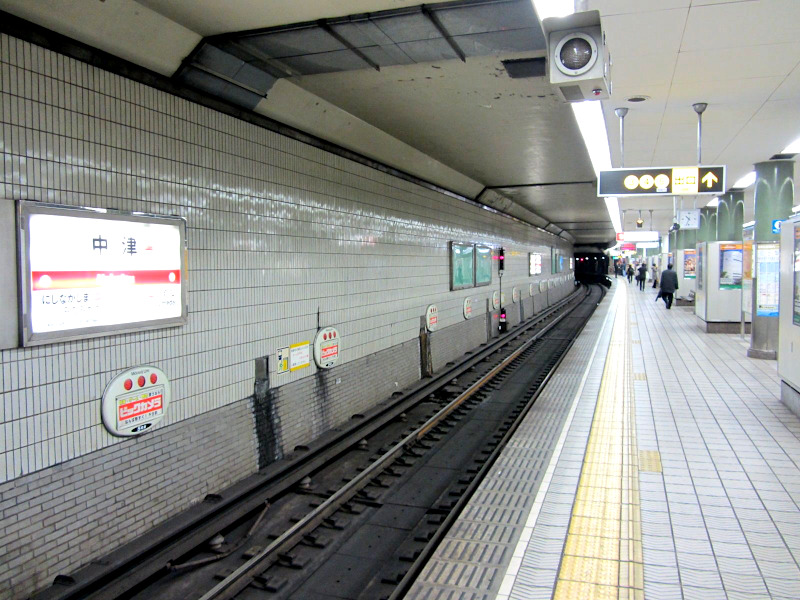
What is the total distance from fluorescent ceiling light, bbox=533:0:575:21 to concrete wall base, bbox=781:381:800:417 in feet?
18.1

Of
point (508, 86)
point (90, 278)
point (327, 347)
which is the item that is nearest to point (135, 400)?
point (90, 278)

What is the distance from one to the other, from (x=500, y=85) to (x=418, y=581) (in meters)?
4.46

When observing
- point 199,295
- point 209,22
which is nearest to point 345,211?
point 199,295

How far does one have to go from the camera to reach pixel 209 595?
10.7ft

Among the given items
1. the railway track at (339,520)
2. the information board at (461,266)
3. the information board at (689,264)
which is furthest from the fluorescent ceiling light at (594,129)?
the information board at (689,264)

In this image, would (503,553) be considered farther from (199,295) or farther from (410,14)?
(410,14)

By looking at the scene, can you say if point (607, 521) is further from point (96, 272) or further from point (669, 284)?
point (669, 284)

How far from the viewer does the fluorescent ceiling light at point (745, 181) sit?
12.3m

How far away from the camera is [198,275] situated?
4.45 metres

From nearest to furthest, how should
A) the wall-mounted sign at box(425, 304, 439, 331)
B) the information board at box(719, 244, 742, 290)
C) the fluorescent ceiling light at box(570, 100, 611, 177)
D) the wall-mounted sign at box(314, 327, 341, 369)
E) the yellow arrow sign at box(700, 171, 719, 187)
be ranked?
the wall-mounted sign at box(314, 327, 341, 369) < the fluorescent ceiling light at box(570, 100, 611, 177) < the yellow arrow sign at box(700, 171, 719, 187) < the wall-mounted sign at box(425, 304, 439, 331) < the information board at box(719, 244, 742, 290)

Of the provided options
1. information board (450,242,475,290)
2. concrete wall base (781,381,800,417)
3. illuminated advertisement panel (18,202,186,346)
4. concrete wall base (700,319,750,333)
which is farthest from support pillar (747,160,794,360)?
illuminated advertisement panel (18,202,186,346)

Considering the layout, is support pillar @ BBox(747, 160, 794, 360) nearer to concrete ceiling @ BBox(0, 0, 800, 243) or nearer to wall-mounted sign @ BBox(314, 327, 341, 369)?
concrete ceiling @ BBox(0, 0, 800, 243)

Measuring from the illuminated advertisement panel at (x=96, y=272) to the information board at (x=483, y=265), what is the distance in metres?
9.27

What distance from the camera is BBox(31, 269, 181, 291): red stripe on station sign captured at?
323cm
